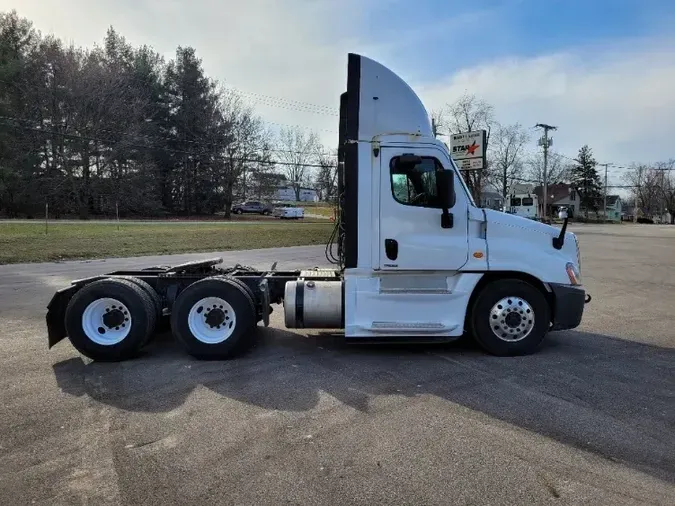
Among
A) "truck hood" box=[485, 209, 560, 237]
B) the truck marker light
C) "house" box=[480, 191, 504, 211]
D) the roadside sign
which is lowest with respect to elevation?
the truck marker light

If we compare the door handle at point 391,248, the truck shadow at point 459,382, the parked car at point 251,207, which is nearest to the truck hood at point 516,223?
the door handle at point 391,248

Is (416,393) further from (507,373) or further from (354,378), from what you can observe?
(507,373)

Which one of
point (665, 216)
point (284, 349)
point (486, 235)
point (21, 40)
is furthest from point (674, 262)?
point (665, 216)

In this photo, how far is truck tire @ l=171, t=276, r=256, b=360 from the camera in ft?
19.8

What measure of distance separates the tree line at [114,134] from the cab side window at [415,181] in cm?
3200

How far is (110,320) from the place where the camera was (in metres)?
6.09

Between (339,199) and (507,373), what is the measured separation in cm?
293

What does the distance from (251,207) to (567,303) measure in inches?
2348

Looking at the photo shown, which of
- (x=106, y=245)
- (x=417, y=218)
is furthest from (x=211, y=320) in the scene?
(x=106, y=245)

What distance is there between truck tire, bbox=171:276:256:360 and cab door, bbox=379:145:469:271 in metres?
1.83

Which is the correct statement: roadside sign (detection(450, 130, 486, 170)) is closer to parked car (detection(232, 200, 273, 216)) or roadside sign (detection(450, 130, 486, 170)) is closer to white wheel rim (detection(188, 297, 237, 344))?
white wheel rim (detection(188, 297, 237, 344))

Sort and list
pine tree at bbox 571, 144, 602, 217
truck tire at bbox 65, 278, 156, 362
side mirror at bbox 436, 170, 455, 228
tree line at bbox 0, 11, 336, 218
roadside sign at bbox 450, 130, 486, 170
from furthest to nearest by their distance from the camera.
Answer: pine tree at bbox 571, 144, 602, 217 → tree line at bbox 0, 11, 336, 218 → roadside sign at bbox 450, 130, 486, 170 → truck tire at bbox 65, 278, 156, 362 → side mirror at bbox 436, 170, 455, 228

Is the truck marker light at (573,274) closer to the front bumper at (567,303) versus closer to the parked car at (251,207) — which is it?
the front bumper at (567,303)

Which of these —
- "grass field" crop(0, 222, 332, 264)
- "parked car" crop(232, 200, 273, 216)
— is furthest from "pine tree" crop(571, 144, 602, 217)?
"grass field" crop(0, 222, 332, 264)
